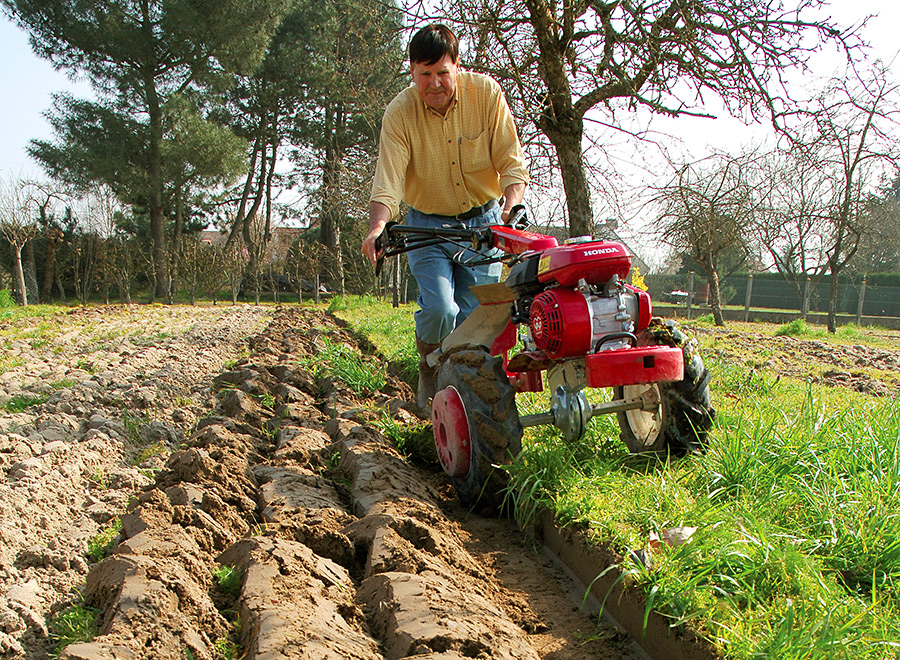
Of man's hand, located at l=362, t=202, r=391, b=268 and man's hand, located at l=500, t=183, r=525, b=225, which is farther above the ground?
man's hand, located at l=500, t=183, r=525, b=225

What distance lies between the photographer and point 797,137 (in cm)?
675

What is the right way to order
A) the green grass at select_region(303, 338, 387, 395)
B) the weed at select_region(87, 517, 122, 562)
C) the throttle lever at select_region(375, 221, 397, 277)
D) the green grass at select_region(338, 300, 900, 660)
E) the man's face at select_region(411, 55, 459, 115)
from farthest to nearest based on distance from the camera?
the green grass at select_region(303, 338, 387, 395)
the man's face at select_region(411, 55, 459, 115)
the throttle lever at select_region(375, 221, 397, 277)
the weed at select_region(87, 517, 122, 562)
the green grass at select_region(338, 300, 900, 660)

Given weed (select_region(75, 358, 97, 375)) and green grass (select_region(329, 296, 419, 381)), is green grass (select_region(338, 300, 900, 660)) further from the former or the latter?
weed (select_region(75, 358, 97, 375))

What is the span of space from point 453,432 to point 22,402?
3251 millimetres

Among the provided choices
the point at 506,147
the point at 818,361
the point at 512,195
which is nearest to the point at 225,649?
the point at 512,195

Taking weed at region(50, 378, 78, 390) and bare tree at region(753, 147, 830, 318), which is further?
bare tree at region(753, 147, 830, 318)

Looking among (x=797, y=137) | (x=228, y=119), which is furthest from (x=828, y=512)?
(x=228, y=119)

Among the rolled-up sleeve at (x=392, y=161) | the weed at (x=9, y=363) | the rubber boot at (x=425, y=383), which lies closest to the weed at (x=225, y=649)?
the rolled-up sleeve at (x=392, y=161)

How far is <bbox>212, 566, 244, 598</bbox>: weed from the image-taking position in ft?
7.11

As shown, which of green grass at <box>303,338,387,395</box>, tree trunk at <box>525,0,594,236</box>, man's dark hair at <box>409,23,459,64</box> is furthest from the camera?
tree trunk at <box>525,0,594,236</box>

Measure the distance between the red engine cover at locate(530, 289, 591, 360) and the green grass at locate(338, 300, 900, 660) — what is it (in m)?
0.56

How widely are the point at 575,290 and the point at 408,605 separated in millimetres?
1422

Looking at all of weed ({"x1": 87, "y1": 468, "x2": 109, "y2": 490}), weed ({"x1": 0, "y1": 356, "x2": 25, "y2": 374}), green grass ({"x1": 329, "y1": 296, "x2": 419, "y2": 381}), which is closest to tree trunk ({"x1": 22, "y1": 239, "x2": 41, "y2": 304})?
green grass ({"x1": 329, "y1": 296, "x2": 419, "y2": 381})

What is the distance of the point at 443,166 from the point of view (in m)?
3.79
